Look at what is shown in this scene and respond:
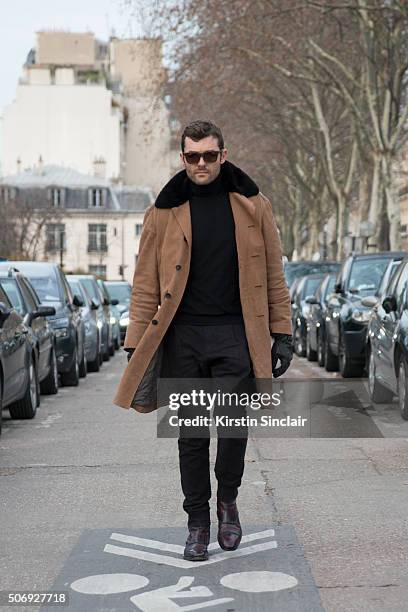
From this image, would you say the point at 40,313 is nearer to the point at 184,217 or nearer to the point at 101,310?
the point at 184,217

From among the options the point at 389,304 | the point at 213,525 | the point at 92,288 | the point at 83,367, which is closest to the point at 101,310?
the point at 92,288

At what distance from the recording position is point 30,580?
21.6 feet

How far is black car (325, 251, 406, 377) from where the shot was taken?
18453mm

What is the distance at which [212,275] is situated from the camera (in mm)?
6910

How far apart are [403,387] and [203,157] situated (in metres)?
6.62

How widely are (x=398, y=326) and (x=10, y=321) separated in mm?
3505

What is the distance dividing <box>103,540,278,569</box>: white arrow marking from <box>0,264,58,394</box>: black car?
314 inches

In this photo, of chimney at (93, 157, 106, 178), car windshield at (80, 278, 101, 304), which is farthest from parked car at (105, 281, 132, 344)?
chimney at (93, 157, 106, 178)

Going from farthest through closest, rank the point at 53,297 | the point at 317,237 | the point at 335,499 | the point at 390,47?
the point at 317,237 → the point at 390,47 → the point at 53,297 → the point at 335,499

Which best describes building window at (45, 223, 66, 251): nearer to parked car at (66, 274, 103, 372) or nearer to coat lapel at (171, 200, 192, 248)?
parked car at (66, 274, 103, 372)

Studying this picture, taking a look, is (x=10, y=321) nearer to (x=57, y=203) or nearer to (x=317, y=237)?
(x=317, y=237)

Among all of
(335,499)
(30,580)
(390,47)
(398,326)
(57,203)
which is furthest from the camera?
(57,203)

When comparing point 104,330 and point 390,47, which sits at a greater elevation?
point 390,47

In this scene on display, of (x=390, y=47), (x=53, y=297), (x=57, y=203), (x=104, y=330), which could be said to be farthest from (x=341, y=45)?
(x=57, y=203)
